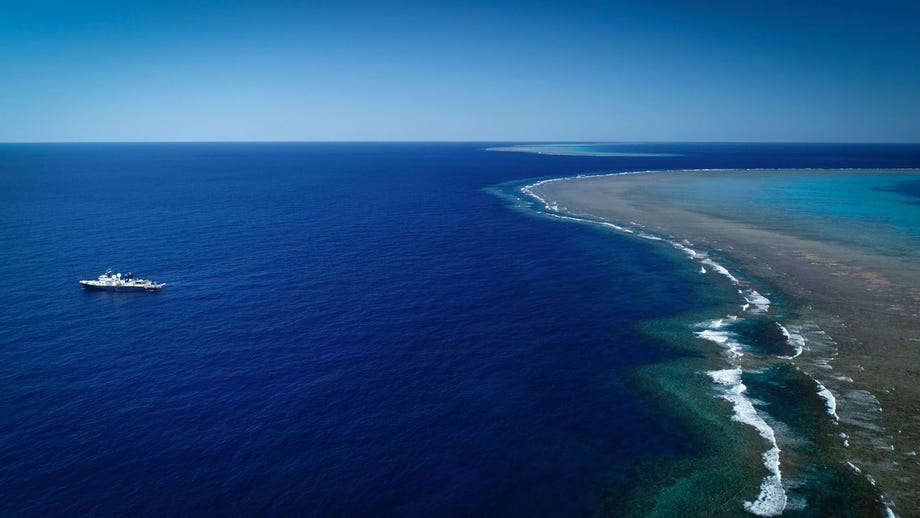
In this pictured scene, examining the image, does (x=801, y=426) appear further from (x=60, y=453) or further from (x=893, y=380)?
(x=60, y=453)

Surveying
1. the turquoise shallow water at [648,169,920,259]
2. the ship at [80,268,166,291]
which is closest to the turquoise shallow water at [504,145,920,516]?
the turquoise shallow water at [648,169,920,259]

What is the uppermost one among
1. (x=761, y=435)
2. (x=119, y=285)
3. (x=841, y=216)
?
(x=841, y=216)

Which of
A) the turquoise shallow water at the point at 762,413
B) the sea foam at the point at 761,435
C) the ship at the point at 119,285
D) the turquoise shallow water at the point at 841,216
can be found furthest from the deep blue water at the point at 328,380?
the turquoise shallow water at the point at 841,216

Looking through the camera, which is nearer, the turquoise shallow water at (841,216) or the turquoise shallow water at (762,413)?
the turquoise shallow water at (762,413)

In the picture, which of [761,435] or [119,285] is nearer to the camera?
[761,435]

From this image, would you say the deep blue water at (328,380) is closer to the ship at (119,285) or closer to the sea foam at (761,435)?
the ship at (119,285)

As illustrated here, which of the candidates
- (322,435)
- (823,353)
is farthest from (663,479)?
(823,353)

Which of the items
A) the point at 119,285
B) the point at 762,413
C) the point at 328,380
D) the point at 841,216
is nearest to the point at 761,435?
the point at 762,413

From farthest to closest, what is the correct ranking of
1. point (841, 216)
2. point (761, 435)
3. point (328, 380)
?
point (841, 216) → point (328, 380) → point (761, 435)

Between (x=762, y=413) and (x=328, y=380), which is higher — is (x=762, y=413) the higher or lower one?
the higher one

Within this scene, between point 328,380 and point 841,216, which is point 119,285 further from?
point 841,216
